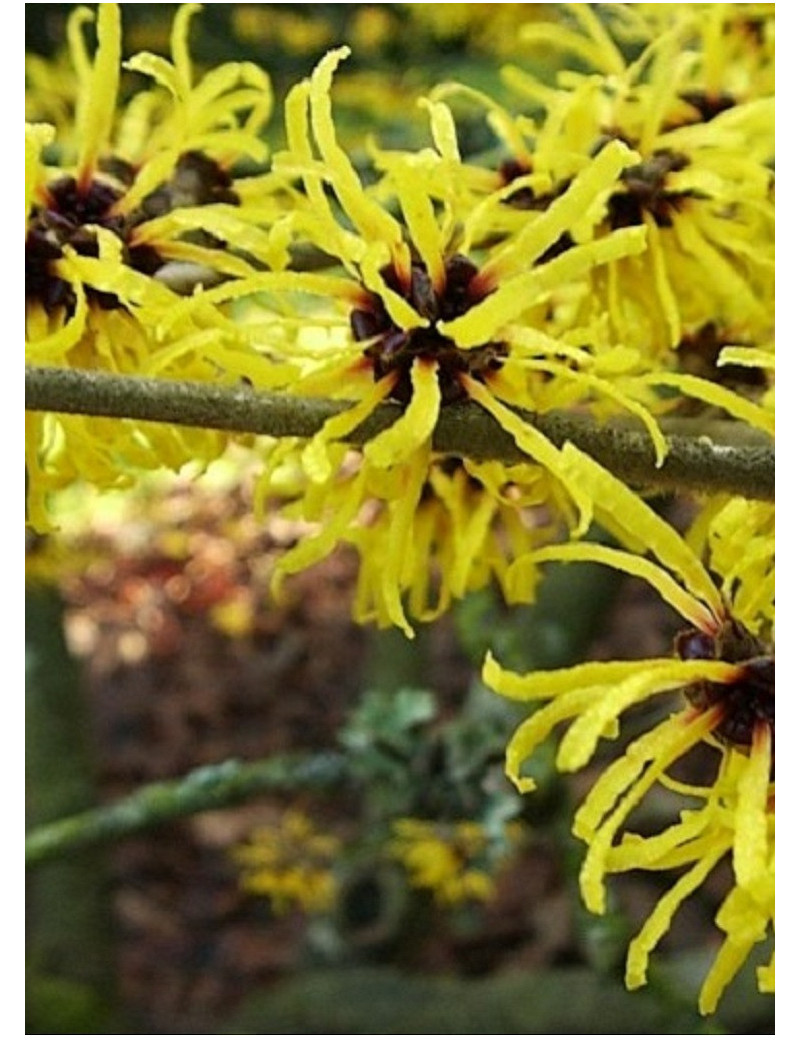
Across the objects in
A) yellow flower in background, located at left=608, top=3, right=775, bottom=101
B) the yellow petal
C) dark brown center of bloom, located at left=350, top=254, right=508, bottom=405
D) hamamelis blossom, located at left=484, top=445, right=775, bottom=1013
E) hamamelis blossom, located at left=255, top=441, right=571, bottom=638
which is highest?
yellow flower in background, located at left=608, top=3, right=775, bottom=101

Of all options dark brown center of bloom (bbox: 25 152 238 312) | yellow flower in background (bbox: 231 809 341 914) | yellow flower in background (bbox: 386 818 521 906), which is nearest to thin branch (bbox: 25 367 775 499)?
dark brown center of bloom (bbox: 25 152 238 312)

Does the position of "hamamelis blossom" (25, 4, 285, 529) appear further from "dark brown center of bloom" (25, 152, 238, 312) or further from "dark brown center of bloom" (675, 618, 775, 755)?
"dark brown center of bloom" (675, 618, 775, 755)

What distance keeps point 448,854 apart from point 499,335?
1.20 meters

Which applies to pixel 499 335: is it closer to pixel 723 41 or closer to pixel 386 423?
pixel 386 423

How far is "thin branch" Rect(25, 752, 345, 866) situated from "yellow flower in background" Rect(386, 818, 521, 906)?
141mm

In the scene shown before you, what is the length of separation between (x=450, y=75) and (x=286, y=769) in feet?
2.29

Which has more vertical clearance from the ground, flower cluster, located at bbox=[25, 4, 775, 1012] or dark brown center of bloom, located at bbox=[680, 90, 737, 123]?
dark brown center of bloom, located at bbox=[680, 90, 737, 123]

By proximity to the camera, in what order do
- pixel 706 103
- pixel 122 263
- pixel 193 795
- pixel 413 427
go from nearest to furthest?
pixel 413 427 → pixel 122 263 → pixel 706 103 → pixel 193 795

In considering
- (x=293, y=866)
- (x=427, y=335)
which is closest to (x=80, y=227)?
(x=427, y=335)

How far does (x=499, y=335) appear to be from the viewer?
0.67 meters

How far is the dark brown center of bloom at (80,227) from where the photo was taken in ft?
2.52

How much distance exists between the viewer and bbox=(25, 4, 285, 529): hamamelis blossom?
719mm

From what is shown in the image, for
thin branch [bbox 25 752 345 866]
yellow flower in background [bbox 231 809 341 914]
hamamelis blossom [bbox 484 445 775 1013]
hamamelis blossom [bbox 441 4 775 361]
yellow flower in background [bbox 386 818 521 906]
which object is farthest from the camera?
yellow flower in background [bbox 231 809 341 914]

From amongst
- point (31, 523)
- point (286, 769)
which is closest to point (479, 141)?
point (286, 769)
